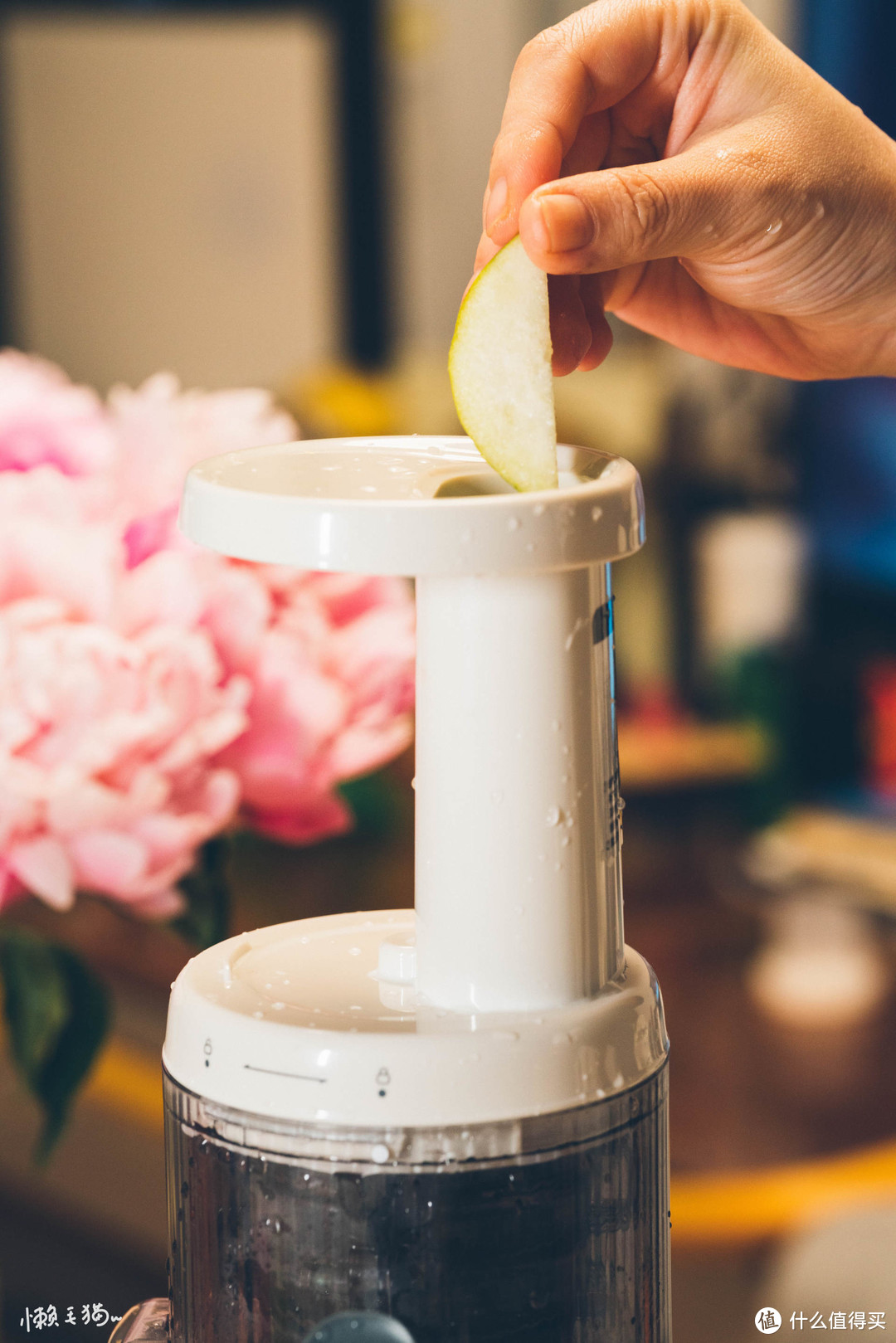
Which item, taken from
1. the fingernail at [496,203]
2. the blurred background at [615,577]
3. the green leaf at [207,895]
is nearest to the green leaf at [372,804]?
the blurred background at [615,577]

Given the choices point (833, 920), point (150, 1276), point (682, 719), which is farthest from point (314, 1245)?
point (682, 719)

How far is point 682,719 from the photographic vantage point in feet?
8.14

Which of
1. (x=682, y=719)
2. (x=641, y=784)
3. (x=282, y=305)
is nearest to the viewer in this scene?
(x=641, y=784)

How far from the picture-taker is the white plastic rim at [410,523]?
0.31 meters

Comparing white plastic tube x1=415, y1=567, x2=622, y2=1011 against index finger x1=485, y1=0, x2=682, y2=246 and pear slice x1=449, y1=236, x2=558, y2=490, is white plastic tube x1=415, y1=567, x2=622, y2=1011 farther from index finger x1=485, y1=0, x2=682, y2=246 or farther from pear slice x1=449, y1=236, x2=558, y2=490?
index finger x1=485, y1=0, x2=682, y2=246

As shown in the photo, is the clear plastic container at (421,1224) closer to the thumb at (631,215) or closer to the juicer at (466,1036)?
the juicer at (466,1036)

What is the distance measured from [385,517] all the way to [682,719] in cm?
222

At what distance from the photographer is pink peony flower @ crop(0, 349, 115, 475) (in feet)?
1.61

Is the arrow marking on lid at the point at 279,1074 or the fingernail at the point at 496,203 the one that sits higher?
the fingernail at the point at 496,203

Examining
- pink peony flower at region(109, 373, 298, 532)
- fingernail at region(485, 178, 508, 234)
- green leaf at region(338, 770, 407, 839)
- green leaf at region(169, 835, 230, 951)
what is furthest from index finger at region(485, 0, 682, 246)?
green leaf at region(338, 770, 407, 839)

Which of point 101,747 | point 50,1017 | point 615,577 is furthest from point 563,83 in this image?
point 615,577

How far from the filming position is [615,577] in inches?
86.4

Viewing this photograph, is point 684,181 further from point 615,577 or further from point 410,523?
point 615,577

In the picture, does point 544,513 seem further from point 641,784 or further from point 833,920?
point 641,784
